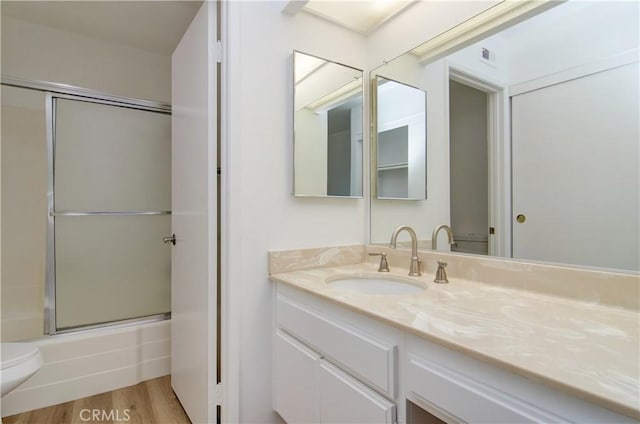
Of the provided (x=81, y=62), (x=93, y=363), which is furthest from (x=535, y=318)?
(x=81, y=62)

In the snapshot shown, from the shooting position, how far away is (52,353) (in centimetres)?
175

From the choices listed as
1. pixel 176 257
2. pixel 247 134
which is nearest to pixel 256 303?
pixel 176 257

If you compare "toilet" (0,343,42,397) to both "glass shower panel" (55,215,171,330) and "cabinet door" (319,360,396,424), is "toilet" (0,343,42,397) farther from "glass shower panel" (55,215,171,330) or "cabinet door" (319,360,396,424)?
"cabinet door" (319,360,396,424)

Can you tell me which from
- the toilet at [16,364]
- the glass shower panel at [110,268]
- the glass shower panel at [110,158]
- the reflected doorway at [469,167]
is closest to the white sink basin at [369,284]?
the reflected doorway at [469,167]

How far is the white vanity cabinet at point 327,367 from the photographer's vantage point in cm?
84

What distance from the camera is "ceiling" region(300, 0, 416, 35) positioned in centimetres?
153

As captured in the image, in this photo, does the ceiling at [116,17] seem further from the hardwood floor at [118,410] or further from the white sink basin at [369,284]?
the hardwood floor at [118,410]

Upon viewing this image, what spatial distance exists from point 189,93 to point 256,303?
109cm

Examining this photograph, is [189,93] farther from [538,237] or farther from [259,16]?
[538,237]

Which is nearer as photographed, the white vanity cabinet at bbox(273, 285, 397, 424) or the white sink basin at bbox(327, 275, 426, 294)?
the white vanity cabinet at bbox(273, 285, 397, 424)

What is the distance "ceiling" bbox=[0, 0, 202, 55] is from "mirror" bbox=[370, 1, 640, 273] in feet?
5.11

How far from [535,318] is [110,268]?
265cm

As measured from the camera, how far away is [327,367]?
1.05 metres

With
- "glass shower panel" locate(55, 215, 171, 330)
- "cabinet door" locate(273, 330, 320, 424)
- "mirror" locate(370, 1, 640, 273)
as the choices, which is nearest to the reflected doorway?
"mirror" locate(370, 1, 640, 273)
